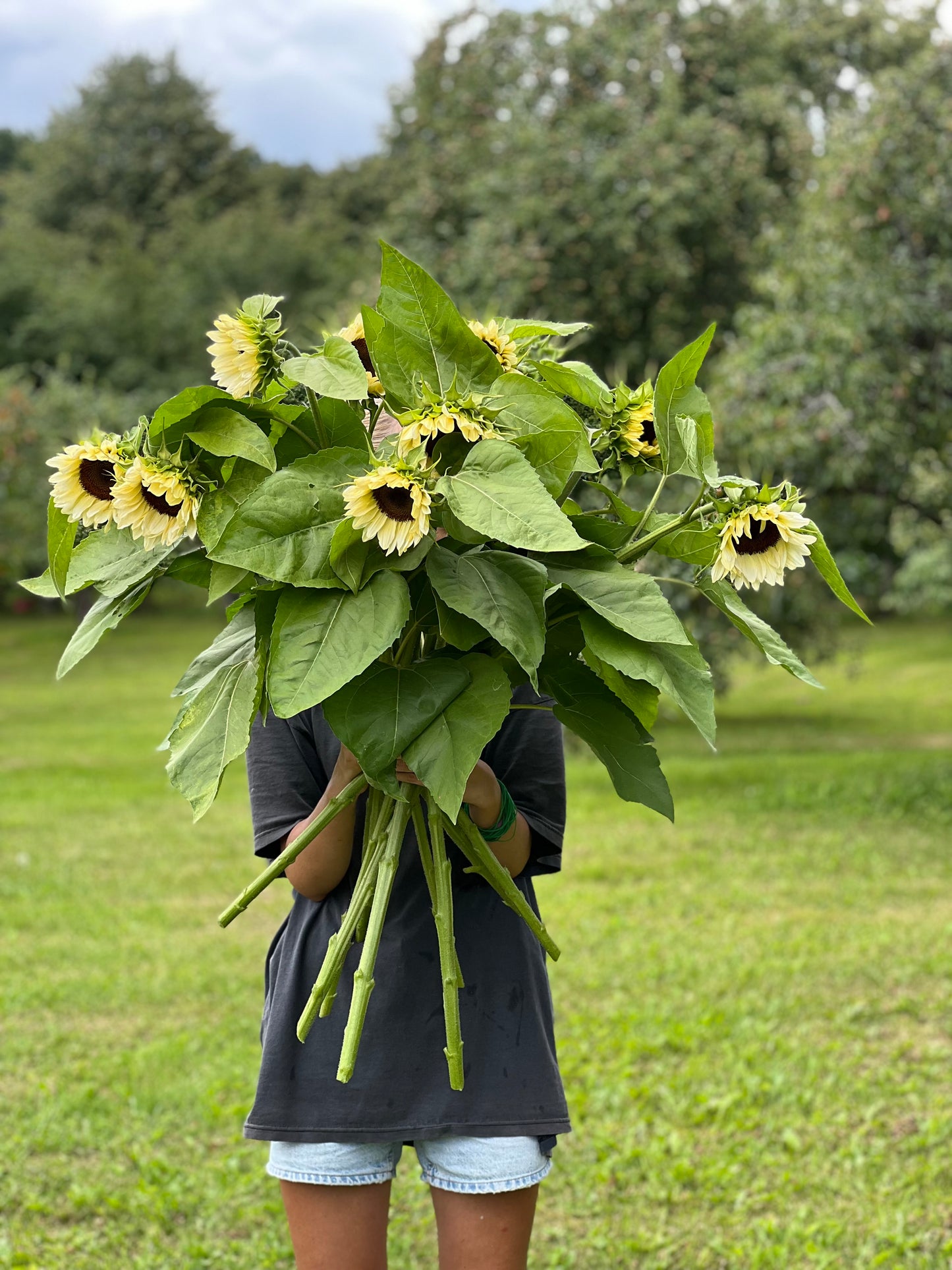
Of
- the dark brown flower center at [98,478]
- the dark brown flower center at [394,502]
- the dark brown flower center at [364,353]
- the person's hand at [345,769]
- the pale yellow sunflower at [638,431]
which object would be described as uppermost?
the dark brown flower center at [364,353]

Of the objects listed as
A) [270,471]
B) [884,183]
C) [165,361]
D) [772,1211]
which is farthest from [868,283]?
[165,361]

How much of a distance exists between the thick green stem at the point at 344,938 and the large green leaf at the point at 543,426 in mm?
587

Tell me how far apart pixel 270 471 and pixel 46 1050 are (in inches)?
165

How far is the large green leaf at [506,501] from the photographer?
1.42 m

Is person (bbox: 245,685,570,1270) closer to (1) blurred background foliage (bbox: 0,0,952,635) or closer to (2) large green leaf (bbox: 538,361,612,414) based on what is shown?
(2) large green leaf (bbox: 538,361,612,414)

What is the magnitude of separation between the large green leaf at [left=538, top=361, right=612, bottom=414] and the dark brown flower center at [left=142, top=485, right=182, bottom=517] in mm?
512

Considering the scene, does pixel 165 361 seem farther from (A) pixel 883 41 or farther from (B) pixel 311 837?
(B) pixel 311 837

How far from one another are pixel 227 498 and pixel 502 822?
0.69 m

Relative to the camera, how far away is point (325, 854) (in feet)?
6.70

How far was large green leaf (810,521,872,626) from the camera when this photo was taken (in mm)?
1595

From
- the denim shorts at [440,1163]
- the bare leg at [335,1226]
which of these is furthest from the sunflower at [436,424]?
the bare leg at [335,1226]

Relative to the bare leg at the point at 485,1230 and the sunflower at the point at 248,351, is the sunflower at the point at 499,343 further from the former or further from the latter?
the bare leg at the point at 485,1230

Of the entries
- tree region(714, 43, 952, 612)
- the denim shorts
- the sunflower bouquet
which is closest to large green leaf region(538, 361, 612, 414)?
the sunflower bouquet

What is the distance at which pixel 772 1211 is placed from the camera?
3.81m
